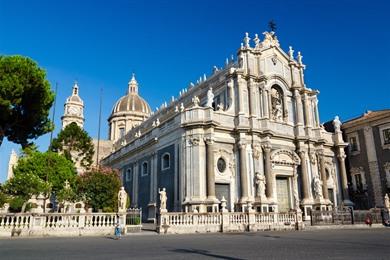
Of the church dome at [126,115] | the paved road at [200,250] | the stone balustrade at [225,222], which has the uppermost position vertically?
the church dome at [126,115]

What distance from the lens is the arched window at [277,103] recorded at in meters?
33.6

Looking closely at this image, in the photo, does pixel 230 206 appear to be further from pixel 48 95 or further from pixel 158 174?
pixel 48 95

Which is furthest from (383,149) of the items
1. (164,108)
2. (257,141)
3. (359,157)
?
(164,108)

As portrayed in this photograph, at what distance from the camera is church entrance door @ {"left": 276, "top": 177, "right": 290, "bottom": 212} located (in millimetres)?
31009

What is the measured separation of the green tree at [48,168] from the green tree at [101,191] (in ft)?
23.6

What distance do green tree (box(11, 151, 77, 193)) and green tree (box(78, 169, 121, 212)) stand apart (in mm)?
7196

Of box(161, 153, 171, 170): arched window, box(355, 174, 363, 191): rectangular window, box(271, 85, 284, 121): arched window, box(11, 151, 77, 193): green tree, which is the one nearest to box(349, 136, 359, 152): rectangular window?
box(355, 174, 363, 191): rectangular window

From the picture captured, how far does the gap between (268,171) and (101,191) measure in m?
14.1

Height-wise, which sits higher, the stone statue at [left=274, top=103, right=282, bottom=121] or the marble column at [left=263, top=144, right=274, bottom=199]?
the stone statue at [left=274, top=103, right=282, bottom=121]

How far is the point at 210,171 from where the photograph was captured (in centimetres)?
2636

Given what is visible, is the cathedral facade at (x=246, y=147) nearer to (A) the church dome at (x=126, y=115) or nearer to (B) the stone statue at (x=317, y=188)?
(B) the stone statue at (x=317, y=188)

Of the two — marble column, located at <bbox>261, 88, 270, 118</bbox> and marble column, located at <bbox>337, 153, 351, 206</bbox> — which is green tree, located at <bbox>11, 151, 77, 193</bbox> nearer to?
marble column, located at <bbox>261, 88, 270, 118</bbox>

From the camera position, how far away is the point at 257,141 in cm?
2975

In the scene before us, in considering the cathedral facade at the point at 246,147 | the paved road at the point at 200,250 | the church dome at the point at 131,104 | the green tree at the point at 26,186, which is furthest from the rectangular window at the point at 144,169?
the church dome at the point at 131,104
